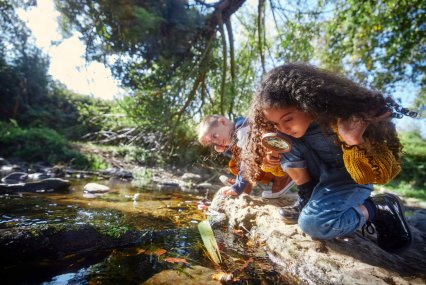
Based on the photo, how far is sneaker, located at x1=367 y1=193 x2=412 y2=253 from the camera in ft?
6.07

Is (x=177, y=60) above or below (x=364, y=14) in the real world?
below

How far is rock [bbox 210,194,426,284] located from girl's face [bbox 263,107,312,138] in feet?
2.38

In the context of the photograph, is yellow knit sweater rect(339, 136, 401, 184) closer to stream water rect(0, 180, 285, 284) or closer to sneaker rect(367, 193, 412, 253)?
sneaker rect(367, 193, 412, 253)

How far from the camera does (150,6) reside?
4910 mm

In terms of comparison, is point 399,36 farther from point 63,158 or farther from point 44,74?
point 44,74

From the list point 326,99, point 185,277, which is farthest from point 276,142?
point 185,277

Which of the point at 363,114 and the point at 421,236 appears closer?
the point at 363,114


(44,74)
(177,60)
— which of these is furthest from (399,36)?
(44,74)

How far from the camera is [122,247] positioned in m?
1.65

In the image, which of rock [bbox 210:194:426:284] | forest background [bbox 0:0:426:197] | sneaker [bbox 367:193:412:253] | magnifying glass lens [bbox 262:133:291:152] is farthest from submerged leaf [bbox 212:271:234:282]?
forest background [bbox 0:0:426:197]

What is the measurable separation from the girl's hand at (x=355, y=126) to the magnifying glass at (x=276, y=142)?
50 centimetres

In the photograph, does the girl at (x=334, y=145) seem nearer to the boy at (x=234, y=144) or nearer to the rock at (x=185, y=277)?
the boy at (x=234, y=144)

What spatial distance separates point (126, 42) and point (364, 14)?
A: 4.57 m

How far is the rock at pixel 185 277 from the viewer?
1.26 meters
